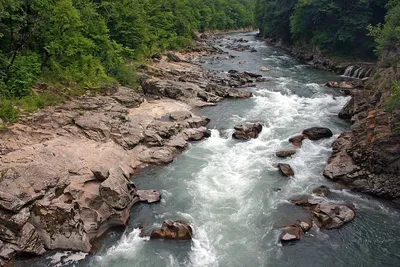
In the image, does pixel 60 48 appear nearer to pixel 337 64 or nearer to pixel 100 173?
pixel 100 173

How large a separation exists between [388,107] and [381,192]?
5.04 metres

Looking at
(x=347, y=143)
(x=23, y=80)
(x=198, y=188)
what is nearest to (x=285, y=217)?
(x=198, y=188)

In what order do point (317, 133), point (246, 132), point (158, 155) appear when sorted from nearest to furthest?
point (158, 155) → point (317, 133) → point (246, 132)

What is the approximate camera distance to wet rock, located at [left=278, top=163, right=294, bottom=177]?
727 inches

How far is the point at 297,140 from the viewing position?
2208 centimetres

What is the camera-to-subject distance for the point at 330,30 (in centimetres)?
4569

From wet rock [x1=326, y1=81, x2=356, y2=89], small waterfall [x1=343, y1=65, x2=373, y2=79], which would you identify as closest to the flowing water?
wet rock [x1=326, y1=81, x2=356, y2=89]

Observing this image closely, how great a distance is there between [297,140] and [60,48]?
57.3 feet

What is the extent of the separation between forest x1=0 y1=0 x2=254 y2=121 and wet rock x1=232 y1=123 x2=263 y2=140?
37.2ft

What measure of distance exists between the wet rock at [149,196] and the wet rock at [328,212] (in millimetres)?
6764

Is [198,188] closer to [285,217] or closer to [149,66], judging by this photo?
[285,217]

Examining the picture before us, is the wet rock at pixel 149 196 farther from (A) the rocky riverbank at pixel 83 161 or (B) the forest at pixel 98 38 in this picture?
(B) the forest at pixel 98 38

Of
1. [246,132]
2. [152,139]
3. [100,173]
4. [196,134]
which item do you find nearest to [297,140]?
[246,132]

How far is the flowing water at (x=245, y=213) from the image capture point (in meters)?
13.0
